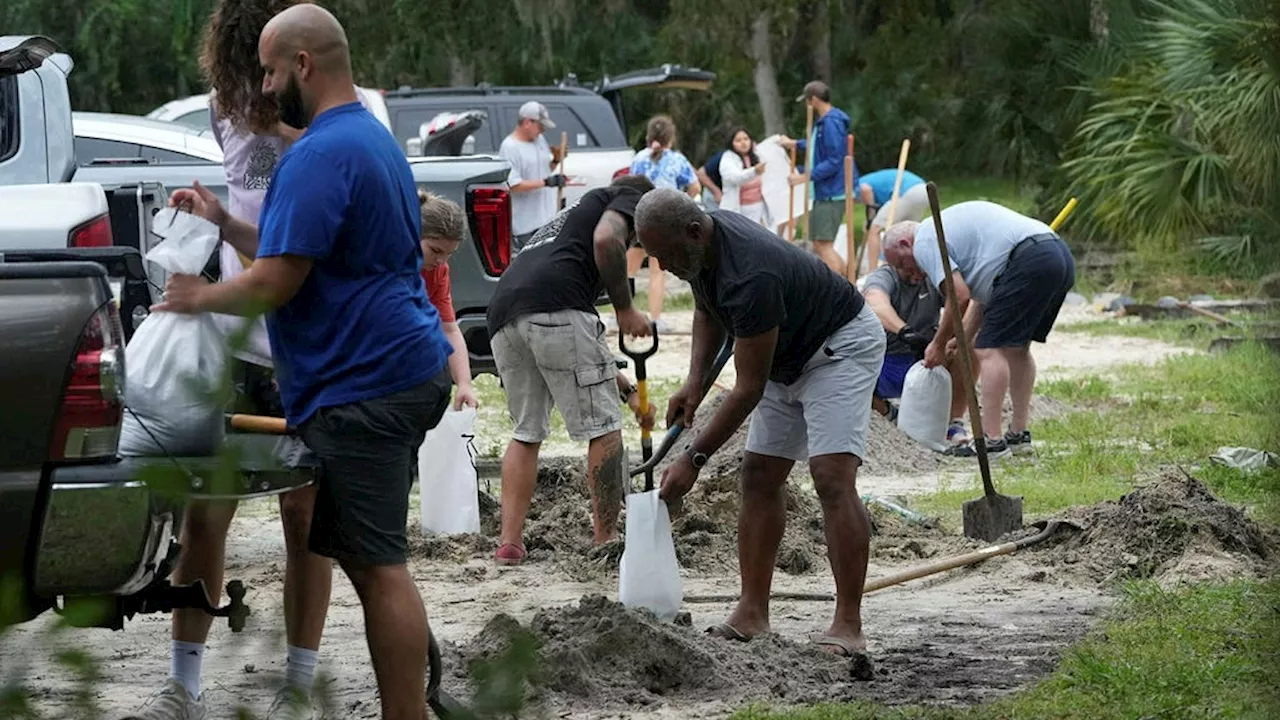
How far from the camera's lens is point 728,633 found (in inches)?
252

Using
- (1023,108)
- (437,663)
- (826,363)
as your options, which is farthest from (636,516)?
(1023,108)

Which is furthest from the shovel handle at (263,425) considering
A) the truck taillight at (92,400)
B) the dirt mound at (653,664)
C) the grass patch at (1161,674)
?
the grass patch at (1161,674)

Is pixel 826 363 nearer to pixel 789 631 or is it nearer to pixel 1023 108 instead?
pixel 789 631

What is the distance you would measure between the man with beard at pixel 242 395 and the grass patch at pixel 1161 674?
1167mm

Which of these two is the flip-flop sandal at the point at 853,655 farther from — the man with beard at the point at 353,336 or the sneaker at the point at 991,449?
the sneaker at the point at 991,449

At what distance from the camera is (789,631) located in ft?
22.2

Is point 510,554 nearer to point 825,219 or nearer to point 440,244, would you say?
point 440,244

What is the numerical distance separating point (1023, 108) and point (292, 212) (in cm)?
2411

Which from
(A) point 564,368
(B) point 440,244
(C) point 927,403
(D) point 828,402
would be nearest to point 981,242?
(C) point 927,403

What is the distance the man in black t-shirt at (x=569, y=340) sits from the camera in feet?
25.4

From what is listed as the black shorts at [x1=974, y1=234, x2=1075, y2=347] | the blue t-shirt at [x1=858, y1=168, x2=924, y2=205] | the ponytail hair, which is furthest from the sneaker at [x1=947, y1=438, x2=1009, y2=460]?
the ponytail hair

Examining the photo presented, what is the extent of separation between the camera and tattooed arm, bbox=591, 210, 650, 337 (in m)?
7.62

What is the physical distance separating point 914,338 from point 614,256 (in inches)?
154

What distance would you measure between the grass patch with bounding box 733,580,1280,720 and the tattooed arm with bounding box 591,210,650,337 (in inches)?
86.9
